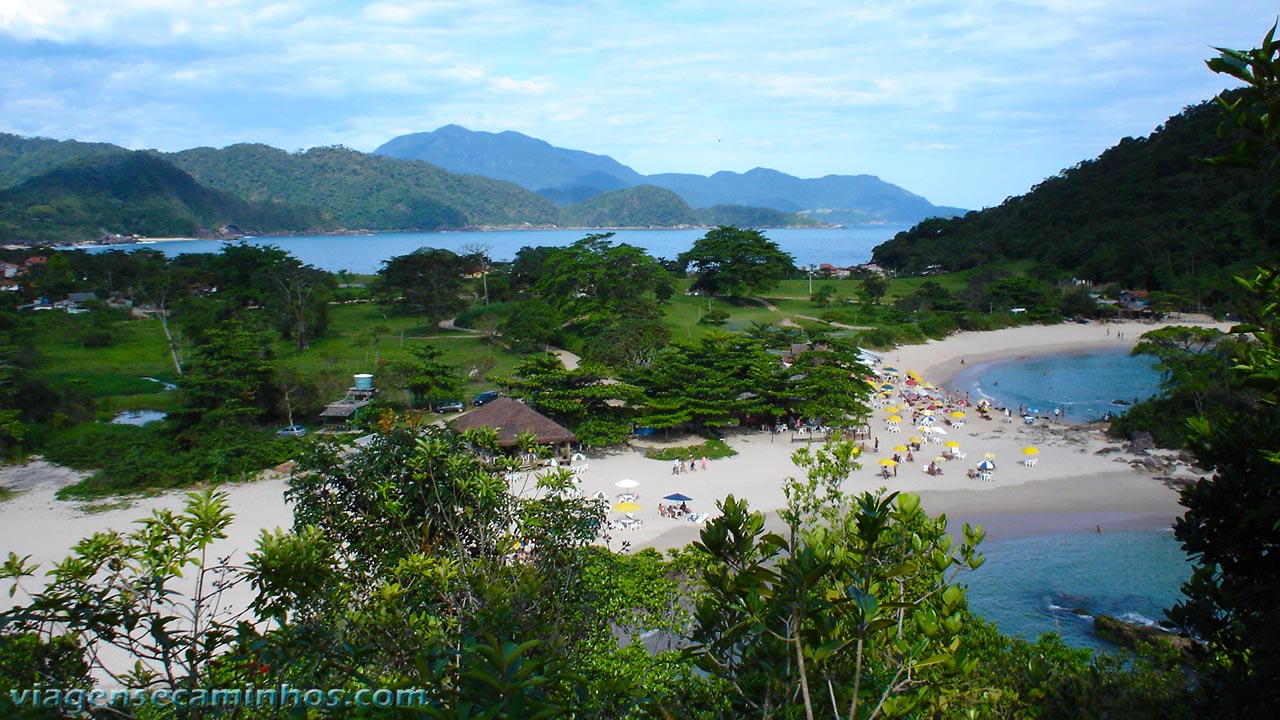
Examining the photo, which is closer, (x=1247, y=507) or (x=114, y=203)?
(x=1247, y=507)

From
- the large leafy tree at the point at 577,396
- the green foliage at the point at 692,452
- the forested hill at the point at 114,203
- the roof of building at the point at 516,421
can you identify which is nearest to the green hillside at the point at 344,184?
the forested hill at the point at 114,203

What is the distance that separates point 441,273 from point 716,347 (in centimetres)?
2179

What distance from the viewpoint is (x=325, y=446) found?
5.40m

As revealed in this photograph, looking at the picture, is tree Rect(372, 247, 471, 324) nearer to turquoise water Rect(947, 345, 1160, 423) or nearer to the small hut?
the small hut

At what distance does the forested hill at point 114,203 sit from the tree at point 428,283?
2860 inches

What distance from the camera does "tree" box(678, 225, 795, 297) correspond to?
4875 centimetres

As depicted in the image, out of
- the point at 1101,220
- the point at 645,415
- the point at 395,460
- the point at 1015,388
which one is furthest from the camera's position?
the point at 1101,220

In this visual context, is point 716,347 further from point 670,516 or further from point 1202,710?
point 1202,710

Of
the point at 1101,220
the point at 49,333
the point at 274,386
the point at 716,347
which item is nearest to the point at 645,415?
the point at 716,347

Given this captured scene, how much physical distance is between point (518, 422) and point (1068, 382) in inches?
1012

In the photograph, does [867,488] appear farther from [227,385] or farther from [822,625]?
[227,385]

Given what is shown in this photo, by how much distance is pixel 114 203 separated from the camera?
10656cm

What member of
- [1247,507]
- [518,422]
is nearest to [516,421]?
[518,422]

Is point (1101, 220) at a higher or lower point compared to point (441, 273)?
higher
